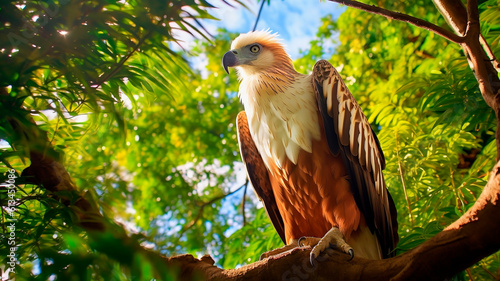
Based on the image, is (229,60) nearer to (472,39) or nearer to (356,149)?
(356,149)

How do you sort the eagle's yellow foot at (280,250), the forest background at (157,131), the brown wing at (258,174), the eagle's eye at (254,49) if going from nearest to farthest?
the forest background at (157,131) → the eagle's yellow foot at (280,250) → the brown wing at (258,174) → the eagle's eye at (254,49)

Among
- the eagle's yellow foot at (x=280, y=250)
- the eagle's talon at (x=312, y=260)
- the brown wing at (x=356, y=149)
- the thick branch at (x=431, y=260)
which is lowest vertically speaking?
the thick branch at (x=431, y=260)

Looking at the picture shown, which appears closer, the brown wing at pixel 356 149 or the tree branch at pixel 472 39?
the tree branch at pixel 472 39

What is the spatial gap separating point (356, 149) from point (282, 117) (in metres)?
0.50

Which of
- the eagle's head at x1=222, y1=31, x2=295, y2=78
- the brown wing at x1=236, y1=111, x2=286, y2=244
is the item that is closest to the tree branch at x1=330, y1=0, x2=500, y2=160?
the eagle's head at x1=222, y1=31, x2=295, y2=78

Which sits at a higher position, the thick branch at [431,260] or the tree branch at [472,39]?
the tree branch at [472,39]

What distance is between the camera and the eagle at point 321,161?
2.54 meters

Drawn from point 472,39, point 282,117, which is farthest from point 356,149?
point 472,39

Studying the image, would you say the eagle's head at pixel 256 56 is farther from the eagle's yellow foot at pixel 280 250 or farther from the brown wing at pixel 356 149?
the eagle's yellow foot at pixel 280 250

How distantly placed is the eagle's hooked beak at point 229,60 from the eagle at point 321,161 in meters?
0.31

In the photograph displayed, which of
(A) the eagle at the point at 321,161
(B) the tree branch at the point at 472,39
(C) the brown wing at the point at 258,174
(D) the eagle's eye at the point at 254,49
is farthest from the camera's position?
(D) the eagle's eye at the point at 254,49

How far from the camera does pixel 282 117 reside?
262 centimetres

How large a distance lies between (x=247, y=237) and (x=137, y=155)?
1920 millimetres

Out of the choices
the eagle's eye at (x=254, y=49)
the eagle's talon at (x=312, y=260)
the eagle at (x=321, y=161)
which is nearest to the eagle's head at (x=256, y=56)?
the eagle's eye at (x=254, y=49)
